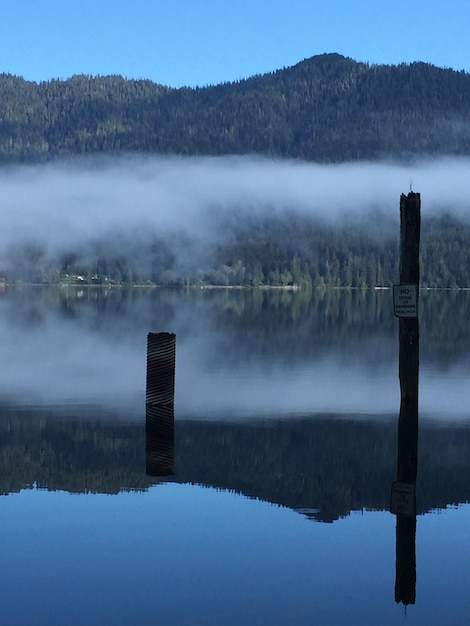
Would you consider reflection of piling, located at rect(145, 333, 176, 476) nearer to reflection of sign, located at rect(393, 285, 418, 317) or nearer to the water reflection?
the water reflection

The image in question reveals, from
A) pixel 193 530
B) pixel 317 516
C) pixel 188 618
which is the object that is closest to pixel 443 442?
pixel 317 516

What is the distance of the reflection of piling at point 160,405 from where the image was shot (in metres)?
23.0

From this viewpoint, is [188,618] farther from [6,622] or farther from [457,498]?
[457,498]

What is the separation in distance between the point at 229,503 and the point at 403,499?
2.83m

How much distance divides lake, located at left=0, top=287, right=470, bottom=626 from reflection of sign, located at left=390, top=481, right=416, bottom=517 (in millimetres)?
203

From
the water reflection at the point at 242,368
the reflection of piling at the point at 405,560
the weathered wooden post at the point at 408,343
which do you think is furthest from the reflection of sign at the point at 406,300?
the water reflection at the point at 242,368

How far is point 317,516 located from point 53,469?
6.08 metres

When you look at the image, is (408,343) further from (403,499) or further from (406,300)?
(403,499)

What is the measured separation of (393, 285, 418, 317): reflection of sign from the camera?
2017 centimetres

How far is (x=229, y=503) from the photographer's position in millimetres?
19375

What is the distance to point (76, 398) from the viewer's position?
109ft

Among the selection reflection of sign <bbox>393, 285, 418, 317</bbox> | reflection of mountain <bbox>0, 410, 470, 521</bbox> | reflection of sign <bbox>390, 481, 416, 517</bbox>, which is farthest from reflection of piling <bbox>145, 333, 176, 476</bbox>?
reflection of sign <bbox>393, 285, 418, 317</bbox>

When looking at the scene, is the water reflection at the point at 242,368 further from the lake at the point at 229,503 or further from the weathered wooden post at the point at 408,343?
the weathered wooden post at the point at 408,343

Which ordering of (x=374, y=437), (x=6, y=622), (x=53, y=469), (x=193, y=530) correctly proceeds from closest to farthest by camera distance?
(x=6, y=622) → (x=193, y=530) → (x=53, y=469) → (x=374, y=437)
